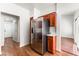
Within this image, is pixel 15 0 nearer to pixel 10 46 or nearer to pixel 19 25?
pixel 19 25

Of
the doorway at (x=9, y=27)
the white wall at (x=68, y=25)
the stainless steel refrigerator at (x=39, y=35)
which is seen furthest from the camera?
the stainless steel refrigerator at (x=39, y=35)

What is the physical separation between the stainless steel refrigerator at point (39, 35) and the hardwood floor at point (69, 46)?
55 centimetres

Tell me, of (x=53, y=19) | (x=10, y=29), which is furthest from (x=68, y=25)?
(x=10, y=29)

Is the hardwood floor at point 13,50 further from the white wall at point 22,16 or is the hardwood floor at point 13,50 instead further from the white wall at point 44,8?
the white wall at point 44,8

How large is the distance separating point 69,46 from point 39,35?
0.93 meters

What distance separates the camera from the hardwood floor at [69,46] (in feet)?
5.32

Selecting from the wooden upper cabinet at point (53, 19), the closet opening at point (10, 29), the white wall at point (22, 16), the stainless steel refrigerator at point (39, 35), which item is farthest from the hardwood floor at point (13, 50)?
the wooden upper cabinet at point (53, 19)

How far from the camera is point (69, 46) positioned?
5.44 ft

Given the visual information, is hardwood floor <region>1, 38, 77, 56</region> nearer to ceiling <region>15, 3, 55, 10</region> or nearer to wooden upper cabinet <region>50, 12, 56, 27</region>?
wooden upper cabinet <region>50, 12, 56, 27</region>

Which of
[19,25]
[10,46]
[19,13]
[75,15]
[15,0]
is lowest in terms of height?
[10,46]

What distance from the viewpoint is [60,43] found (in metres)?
1.75

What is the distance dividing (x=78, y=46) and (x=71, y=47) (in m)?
0.14

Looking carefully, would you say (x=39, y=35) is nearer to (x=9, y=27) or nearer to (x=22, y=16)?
(x=22, y=16)

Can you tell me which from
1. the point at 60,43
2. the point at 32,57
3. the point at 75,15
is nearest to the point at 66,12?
the point at 75,15
